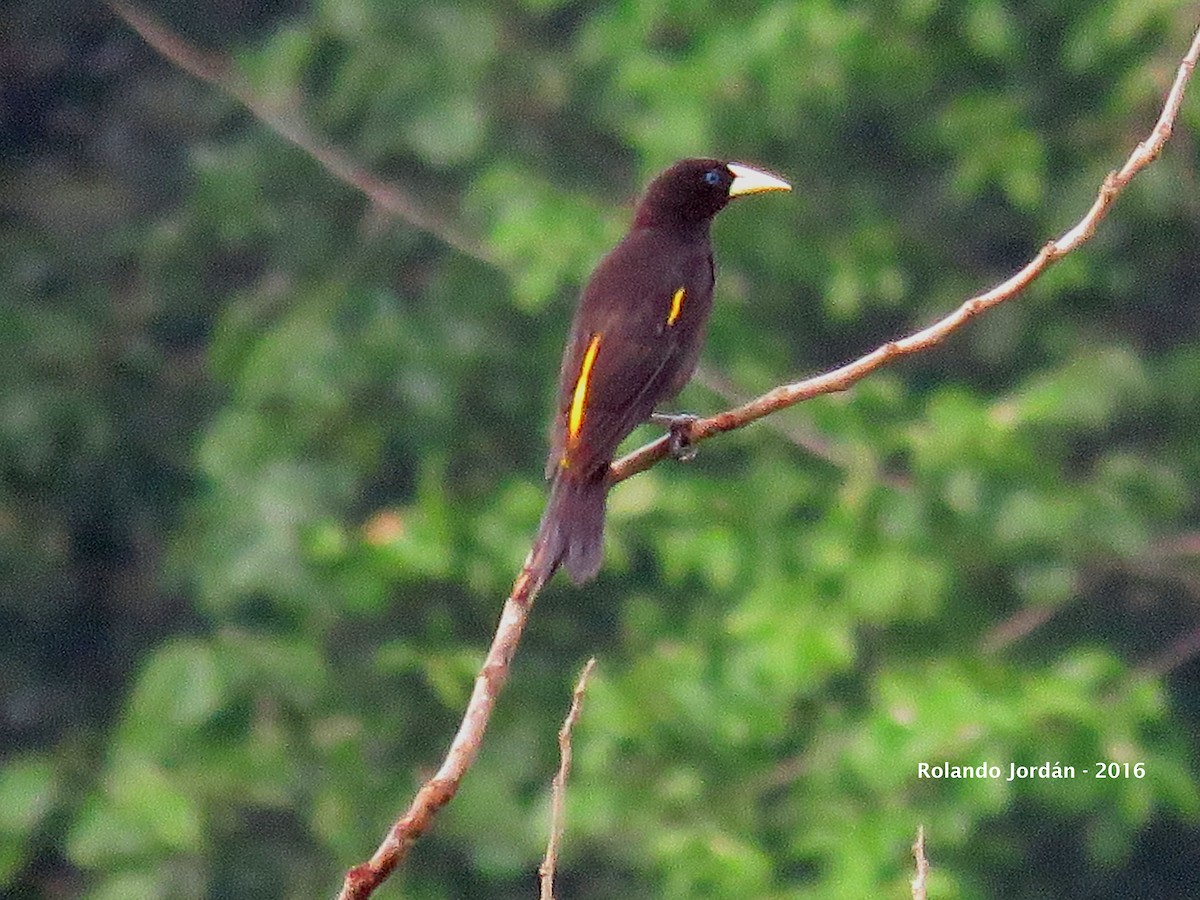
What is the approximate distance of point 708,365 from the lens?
7.85 metres

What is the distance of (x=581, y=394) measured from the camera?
4.37 meters

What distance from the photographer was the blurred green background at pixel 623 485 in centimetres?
721

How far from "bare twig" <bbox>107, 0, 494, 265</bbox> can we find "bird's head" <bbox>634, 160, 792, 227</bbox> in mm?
2971

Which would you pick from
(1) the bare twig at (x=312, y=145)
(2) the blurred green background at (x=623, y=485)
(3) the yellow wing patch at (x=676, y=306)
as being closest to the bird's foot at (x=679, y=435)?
(3) the yellow wing patch at (x=676, y=306)

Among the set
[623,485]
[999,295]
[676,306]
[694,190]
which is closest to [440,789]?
[999,295]

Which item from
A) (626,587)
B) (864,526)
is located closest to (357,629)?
(626,587)

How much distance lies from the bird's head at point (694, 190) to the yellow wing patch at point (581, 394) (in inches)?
28.1

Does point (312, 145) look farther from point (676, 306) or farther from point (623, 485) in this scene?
point (676, 306)

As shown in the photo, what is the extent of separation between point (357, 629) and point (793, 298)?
76.2 inches

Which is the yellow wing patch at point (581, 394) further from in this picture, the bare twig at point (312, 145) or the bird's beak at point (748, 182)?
the bare twig at point (312, 145)

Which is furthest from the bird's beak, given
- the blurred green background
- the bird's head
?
the blurred green background

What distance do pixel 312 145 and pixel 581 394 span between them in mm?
4473

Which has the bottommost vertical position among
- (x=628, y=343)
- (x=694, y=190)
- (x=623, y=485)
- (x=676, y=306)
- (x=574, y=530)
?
(x=574, y=530)

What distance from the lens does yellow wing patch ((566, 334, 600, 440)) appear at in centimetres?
424
